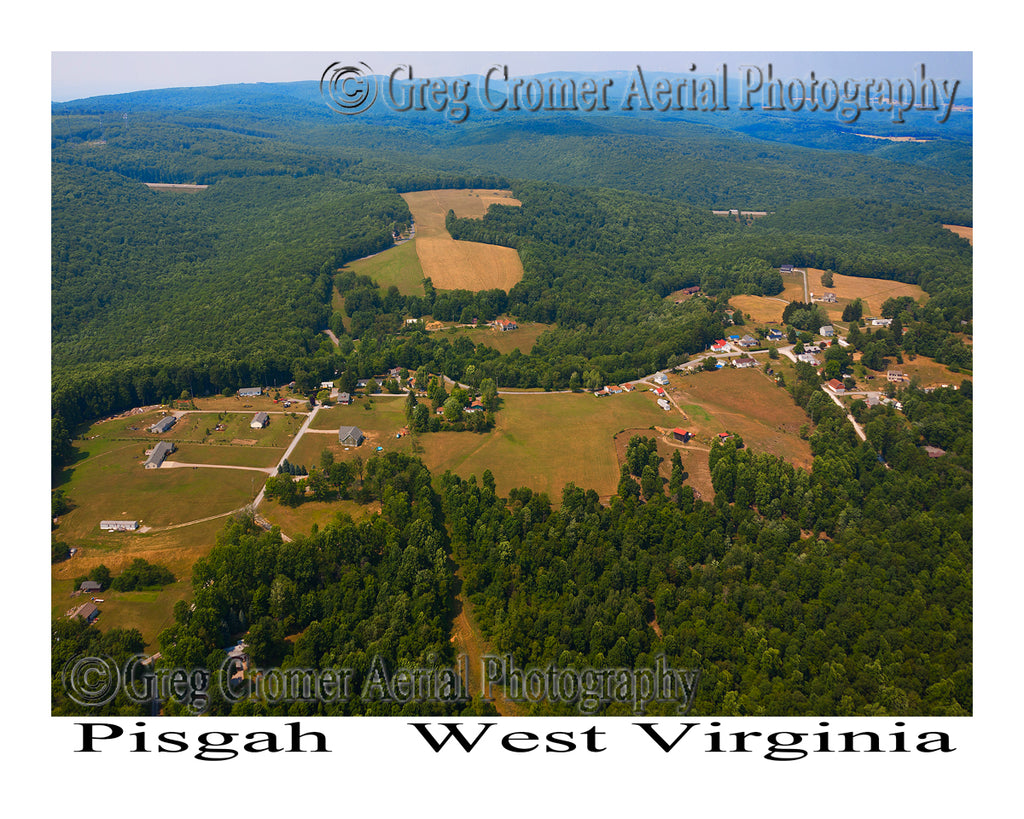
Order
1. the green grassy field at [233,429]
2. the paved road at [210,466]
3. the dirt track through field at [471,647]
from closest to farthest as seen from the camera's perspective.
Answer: the dirt track through field at [471,647] → the paved road at [210,466] → the green grassy field at [233,429]

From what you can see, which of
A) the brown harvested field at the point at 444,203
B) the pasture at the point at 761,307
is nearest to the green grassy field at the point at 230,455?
the pasture at the point at 761,307

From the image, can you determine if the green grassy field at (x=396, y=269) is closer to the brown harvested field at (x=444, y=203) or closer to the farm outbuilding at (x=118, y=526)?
the brown harvested field at (x=444, y=203)

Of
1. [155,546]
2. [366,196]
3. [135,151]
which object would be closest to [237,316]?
[155,546]

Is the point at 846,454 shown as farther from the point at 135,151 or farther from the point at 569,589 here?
the point at 135,151

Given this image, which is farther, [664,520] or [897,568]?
[664,520]
